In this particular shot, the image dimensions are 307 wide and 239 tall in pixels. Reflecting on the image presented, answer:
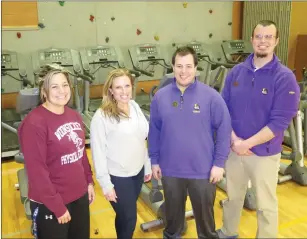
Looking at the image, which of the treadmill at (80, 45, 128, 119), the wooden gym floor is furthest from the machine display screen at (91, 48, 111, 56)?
the wooden gym floor

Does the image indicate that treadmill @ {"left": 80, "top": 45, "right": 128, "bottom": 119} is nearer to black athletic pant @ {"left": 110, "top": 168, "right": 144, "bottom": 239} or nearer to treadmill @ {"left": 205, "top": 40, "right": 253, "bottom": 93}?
treadmill @ {"left": 205, "top": 40, "right": 253, "bottom": 93}

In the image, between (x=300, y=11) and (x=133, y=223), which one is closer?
(x=133, y=223)

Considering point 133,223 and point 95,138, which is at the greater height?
point 95,138

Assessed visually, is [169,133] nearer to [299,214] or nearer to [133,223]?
[133,223]

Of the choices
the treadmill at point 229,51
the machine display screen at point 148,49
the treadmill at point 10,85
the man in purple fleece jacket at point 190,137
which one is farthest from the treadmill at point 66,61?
the man in purple fleece jacket at point 190,137

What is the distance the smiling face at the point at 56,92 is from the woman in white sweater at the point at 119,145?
0.94ft

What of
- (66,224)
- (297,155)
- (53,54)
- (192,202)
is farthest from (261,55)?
(53,54)

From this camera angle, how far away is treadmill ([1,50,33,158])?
15.5ft

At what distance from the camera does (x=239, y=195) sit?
8.40 feet

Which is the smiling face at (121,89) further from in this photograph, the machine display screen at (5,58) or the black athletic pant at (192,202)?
the machine display screen at (5,58)

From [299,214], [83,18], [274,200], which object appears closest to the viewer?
[274,200]

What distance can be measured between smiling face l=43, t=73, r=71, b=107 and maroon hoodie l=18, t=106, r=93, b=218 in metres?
0.06

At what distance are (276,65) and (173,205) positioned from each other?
3.79 ft

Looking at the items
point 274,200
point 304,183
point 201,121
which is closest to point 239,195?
point 274,200
